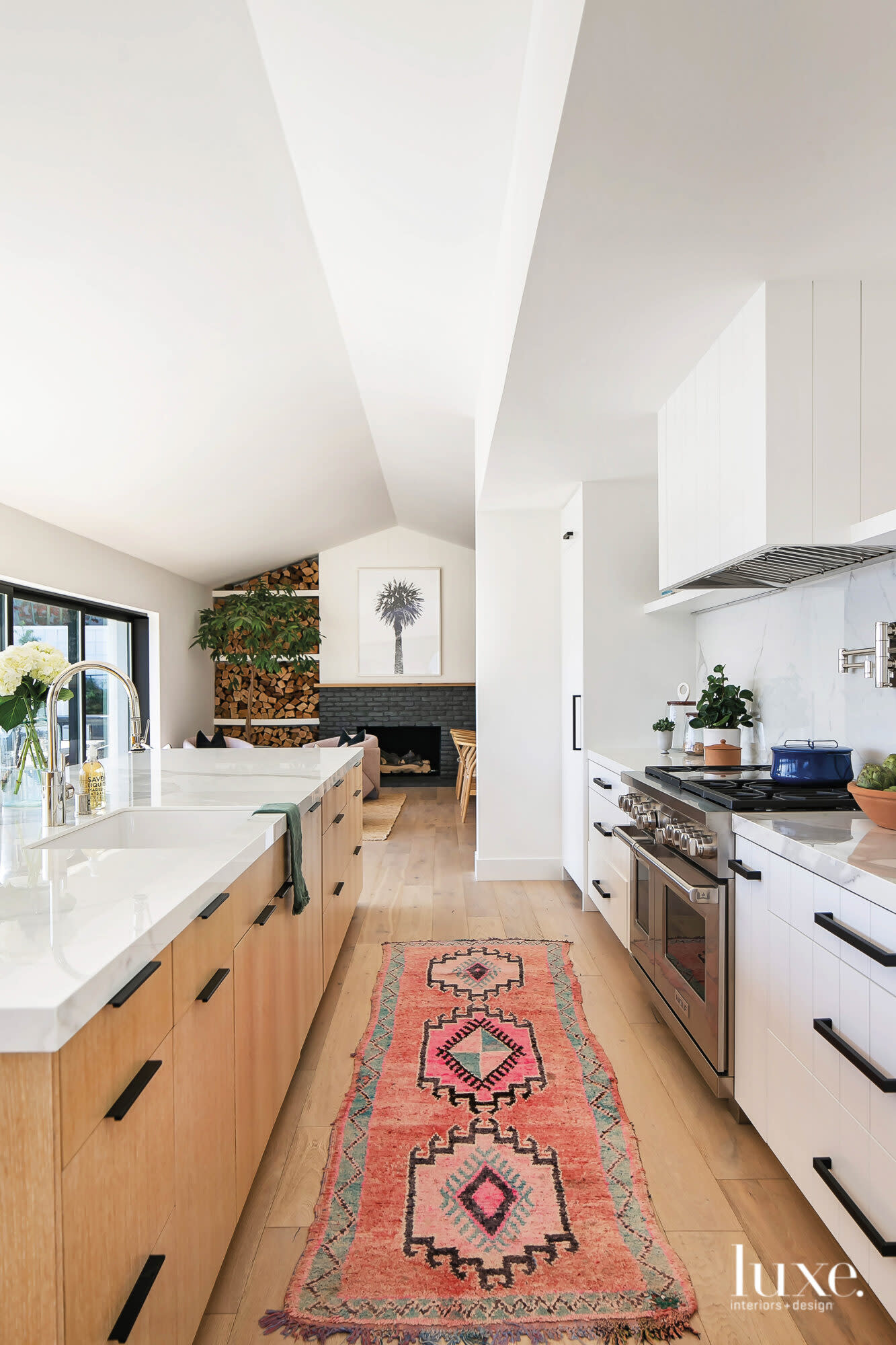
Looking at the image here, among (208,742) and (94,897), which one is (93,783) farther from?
(208,742)

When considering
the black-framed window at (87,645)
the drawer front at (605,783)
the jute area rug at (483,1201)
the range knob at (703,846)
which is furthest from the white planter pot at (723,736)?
the black-framed window at (87,645)

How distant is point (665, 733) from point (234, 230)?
8.78ft

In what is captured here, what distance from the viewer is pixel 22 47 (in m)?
1.82

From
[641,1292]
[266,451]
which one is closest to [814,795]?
[641,1292]

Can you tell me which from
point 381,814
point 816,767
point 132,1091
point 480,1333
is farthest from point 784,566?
point 381,814

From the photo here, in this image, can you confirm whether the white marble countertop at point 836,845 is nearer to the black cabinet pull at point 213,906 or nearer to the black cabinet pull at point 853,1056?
the black cabinet pull at point 853,1056

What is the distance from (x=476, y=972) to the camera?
9.93 ft

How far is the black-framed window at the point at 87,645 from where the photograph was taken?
464cm

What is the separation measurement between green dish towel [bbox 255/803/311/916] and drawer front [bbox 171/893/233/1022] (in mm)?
500

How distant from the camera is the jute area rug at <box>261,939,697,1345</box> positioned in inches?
54.8

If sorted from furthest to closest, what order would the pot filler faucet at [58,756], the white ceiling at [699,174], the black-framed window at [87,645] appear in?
the black-framed window at [87,645] → the pot filler faucet at [58,756] → the white ceiling at [699,174]

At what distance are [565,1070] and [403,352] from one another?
3072 mm

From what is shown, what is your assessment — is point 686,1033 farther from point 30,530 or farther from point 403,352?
point 30,530

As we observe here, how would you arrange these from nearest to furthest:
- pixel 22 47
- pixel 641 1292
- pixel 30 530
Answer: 1. pixel 641 1292
2. pixel 22 47
3. pixel 30 530
